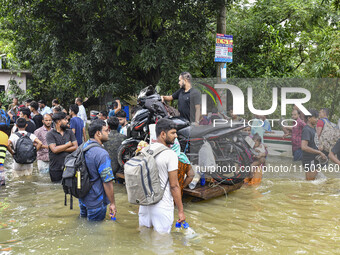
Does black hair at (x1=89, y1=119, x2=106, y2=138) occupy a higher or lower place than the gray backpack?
higher

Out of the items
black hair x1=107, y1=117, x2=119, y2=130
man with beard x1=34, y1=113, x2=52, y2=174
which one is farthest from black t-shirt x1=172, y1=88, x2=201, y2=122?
man with beard x1=34, y1=113, x2=52, y2=174

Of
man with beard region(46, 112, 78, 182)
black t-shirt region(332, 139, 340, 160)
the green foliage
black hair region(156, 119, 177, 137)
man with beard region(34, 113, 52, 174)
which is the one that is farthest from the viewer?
the green foliage

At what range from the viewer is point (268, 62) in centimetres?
1384

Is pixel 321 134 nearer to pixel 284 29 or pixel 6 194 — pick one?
pixel 6 194

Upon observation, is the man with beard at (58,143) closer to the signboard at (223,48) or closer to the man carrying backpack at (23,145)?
the man carrying backpack at (23,145)

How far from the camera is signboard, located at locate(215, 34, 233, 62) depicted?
9617mm

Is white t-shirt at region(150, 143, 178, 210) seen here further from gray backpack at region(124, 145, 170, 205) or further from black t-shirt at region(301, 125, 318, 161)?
black t-shirt at region(301, 125, 318, 161)

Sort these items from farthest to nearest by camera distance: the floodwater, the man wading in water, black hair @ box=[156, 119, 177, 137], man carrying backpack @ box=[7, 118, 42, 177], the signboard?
the signboard → man carrying backpack @ box=[7, 118, 42, 177] → the man wading in water → the floodwater → black hair @ box=[156, 119, 177, 137]

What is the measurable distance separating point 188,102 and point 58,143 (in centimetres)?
268

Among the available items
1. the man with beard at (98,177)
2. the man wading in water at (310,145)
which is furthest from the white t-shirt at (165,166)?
the man wading in water at (310,145)

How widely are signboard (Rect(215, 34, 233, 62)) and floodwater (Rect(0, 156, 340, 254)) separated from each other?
362 cm

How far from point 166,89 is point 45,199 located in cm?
584

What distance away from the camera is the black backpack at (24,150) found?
301 inches

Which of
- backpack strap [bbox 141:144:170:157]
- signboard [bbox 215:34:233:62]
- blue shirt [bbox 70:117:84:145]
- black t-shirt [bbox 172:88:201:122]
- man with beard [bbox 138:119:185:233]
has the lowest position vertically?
man with beard [bbox 138:119:185:233]
